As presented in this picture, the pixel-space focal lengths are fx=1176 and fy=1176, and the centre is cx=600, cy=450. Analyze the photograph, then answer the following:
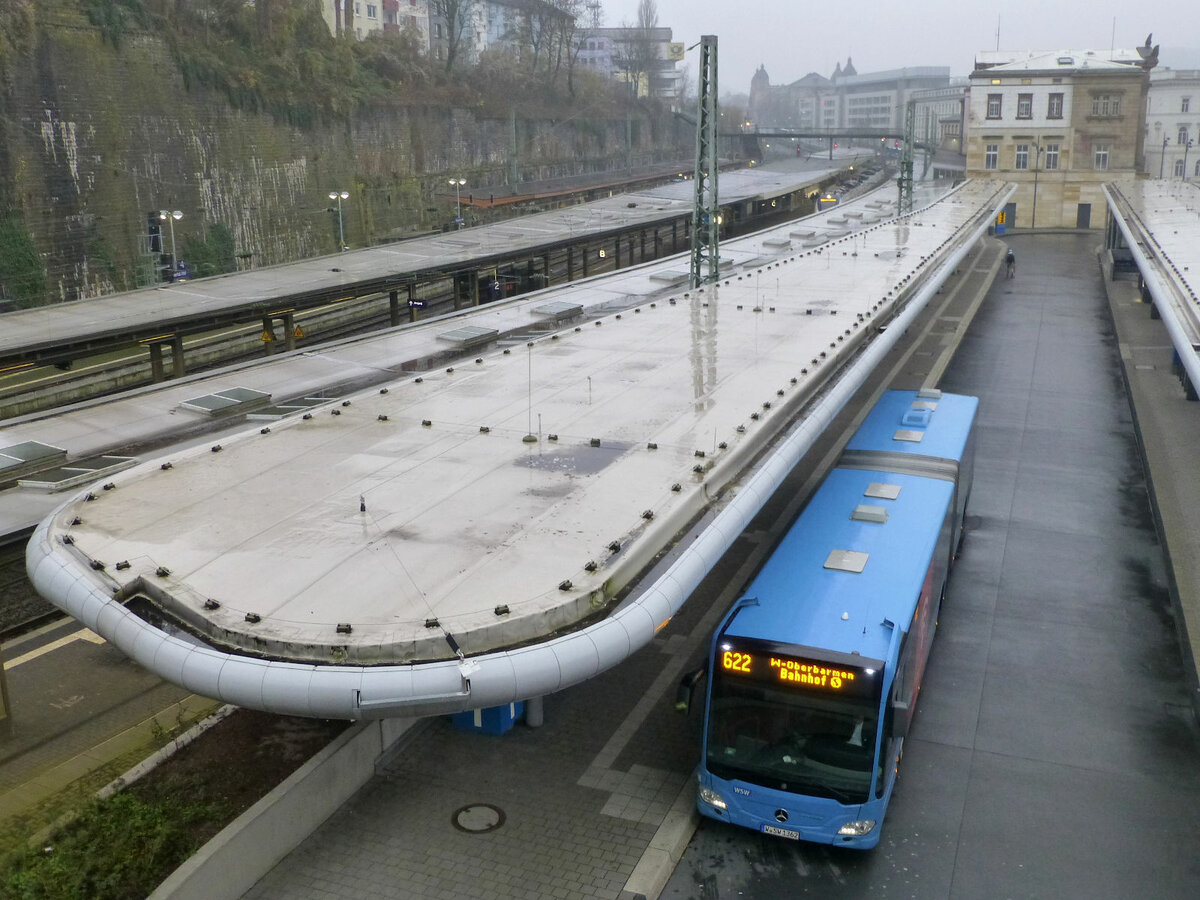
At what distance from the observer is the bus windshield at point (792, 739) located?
396 inches

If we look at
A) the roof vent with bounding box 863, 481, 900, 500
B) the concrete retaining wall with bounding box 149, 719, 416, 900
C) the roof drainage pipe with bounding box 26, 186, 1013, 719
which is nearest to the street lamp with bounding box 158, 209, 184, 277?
the roof vent with bounding box 863, 481, 900, 500

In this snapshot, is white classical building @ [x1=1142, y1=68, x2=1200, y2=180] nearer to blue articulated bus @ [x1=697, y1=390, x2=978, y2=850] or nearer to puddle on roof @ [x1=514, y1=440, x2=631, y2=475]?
puddle on roof @ [x1=514, y1=440, x2=631, y2=475]

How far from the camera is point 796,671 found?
33.2 ft

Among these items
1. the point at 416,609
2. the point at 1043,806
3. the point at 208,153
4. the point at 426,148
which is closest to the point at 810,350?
the point at 1043,806

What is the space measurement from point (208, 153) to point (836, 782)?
1759 inches

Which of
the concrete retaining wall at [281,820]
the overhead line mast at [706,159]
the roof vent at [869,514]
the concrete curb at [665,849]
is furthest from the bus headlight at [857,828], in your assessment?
the overhead line mast at [706,159]

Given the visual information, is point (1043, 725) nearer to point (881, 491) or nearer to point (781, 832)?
point (881, 491)

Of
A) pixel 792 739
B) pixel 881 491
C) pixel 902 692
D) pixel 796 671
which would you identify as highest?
pixel 881 491

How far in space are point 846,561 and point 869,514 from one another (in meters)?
1.49

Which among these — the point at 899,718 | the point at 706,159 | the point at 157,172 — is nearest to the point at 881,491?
the point at 899,718

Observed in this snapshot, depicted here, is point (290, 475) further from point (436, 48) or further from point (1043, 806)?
point (436, 48)

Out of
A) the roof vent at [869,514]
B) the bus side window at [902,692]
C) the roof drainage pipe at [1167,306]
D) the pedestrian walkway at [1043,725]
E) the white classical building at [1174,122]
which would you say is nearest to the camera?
the bus side window at [902,692]

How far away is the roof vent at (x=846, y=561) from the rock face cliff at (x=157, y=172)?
34116mm

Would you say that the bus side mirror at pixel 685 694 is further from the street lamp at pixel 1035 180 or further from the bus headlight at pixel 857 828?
the street lamp at pixel 1035 180
